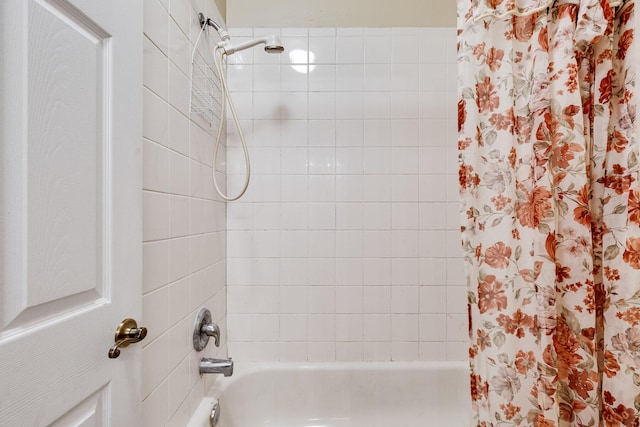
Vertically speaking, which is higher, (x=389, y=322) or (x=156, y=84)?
(x=156, y=84)

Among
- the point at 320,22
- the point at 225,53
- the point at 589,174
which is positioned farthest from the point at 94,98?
the point at 320,22

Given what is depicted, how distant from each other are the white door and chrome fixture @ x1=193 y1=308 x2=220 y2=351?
1.45 feet

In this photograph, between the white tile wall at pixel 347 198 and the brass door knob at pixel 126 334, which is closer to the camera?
the brass door knob at pixel 126 334

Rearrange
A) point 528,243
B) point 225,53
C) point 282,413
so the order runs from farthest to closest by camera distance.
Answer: point 282,413 < point 225,53 < point 528,243

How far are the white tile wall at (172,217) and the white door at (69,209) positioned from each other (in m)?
0.13

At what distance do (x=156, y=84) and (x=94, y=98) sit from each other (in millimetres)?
331

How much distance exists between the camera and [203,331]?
1167 millimetres

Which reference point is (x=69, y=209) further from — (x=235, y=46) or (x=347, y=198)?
(x=347, y=198)

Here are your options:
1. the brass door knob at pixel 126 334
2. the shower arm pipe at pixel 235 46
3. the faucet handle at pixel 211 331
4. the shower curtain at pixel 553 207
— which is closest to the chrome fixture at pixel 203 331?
the faucet handle at pixel 211 331

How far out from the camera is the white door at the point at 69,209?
1.38ft

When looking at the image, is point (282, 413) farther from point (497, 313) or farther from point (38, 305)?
point (38, 305)

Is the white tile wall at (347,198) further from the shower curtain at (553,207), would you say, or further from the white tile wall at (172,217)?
the shower curtain at (553,207)

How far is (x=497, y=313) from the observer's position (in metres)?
0.84

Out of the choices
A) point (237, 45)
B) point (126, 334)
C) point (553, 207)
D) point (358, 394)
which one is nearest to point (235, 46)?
point (237, 45)
